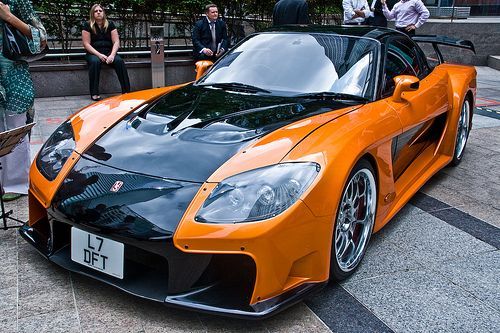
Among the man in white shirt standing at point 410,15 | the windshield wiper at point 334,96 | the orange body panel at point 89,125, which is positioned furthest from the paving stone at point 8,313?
the man in white shirt standing at point 410,15

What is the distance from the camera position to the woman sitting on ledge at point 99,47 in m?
7.96

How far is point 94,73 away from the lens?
26.1ft

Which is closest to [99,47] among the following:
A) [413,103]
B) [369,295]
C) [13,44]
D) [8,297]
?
[13,44]

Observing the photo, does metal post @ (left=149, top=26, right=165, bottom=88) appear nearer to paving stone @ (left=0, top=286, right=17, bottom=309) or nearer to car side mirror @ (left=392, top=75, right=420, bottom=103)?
car side mirror @ (left=392, top=75, right=420, bottom=103)

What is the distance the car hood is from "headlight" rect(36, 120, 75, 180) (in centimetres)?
16

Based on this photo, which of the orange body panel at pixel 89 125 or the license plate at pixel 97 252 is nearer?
the license plate at pixel 97 252

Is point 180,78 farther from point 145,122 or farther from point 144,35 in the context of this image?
point 145,122

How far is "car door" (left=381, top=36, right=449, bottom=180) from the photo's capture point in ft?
11.5

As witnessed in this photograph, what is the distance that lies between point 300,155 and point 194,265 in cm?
72

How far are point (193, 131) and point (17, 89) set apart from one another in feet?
5.69

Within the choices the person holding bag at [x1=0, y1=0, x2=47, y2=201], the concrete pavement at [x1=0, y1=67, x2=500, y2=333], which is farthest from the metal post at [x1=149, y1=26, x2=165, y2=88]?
the concrete pavement at [x1=0, y1=67, x2=500, y2=333]

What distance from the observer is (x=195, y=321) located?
98.1 inches

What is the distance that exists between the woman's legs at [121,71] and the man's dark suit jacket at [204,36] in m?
Answer: 1.16

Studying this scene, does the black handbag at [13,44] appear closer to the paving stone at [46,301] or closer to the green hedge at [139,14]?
the paving stone at [46,301]
